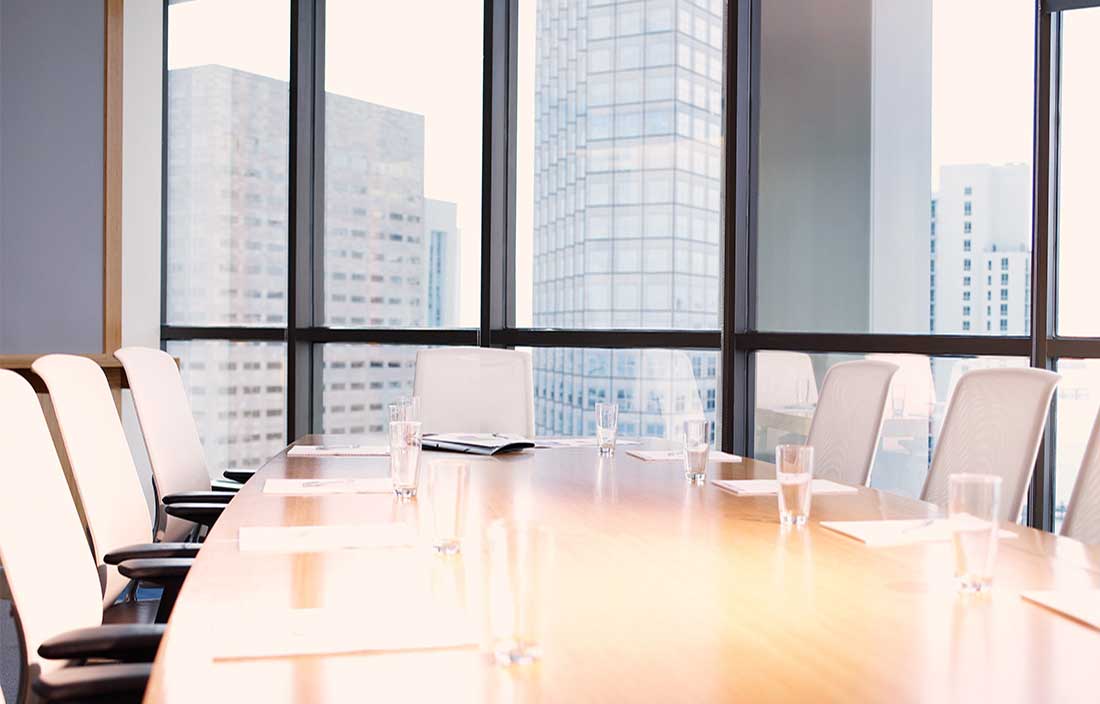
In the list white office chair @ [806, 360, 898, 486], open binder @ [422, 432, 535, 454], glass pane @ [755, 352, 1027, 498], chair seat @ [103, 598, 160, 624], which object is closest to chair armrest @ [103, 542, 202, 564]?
chair seat @ [103, 598, 160, 624]

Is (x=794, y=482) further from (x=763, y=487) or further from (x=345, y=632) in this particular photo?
(x=345, y=632)

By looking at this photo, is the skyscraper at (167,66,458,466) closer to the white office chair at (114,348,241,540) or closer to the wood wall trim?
the wood wall trim

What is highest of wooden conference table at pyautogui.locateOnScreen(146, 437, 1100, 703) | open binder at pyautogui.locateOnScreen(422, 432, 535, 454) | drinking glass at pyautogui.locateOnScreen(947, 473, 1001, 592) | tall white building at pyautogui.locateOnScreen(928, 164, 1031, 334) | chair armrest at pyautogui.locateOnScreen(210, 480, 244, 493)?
tall white building at pyautogui.locateOnScreen(928, 164, 1031, 334)

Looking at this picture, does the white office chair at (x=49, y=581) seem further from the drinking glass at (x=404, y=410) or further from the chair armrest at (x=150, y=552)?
the drinking glass at (x=404, y=410)

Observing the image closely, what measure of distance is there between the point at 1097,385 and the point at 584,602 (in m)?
3.67

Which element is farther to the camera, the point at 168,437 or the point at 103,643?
the point at 168,437

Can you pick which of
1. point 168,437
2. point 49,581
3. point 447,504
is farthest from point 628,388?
point 49,581

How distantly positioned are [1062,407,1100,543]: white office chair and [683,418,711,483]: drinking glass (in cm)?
89

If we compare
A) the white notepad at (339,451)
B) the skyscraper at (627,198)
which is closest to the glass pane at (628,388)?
the skyscraper at (627,198)

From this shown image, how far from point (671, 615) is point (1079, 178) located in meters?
3.89

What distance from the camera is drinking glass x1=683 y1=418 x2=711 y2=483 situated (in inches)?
107

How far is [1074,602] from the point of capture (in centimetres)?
152

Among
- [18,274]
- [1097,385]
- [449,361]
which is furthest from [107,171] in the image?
[1097,385]

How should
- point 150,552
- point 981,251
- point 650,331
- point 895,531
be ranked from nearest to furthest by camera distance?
point 895,531 < point 150,552 < point 981,251 < point 650,331
